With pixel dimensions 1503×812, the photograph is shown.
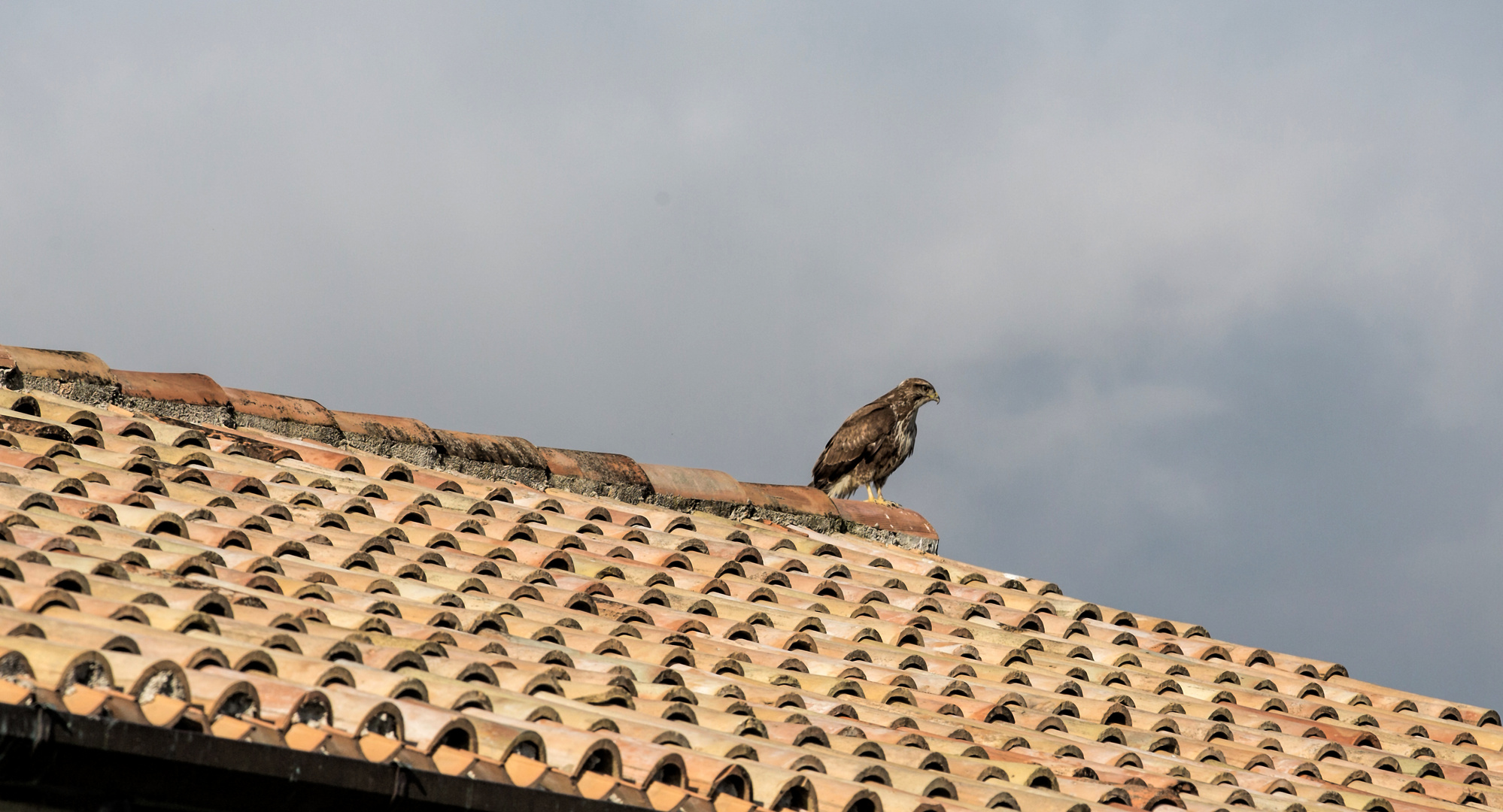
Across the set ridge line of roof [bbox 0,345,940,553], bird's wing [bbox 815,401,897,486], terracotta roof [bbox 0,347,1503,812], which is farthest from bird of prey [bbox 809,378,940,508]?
terracotta roof [bbox 0,347,1503,812]

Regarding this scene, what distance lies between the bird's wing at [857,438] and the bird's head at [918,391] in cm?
19

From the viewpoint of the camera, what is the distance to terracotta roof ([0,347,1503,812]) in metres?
2.96

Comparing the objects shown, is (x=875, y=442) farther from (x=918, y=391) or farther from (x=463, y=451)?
(x=463, y=451)

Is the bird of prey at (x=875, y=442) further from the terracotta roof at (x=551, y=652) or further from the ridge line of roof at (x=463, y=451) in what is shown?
the terracotta roof at (x=551, y=652)

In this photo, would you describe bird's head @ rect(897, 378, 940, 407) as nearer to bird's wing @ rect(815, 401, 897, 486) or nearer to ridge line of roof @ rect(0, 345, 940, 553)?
bird's wing @ rect(815, 401, 897, 486)

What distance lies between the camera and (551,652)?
13.3ft

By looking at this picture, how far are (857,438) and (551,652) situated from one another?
7775mm

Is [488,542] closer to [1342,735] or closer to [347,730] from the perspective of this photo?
[347,730]

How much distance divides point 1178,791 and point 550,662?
5.67 ft

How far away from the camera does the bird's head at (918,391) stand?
1197cm

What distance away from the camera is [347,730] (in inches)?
118

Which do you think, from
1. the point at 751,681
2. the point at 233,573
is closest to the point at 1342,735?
the point at 751,681

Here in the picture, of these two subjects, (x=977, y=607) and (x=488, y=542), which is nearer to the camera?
(x=488, y=542)

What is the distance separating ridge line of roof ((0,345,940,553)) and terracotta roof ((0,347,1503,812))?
18mm
